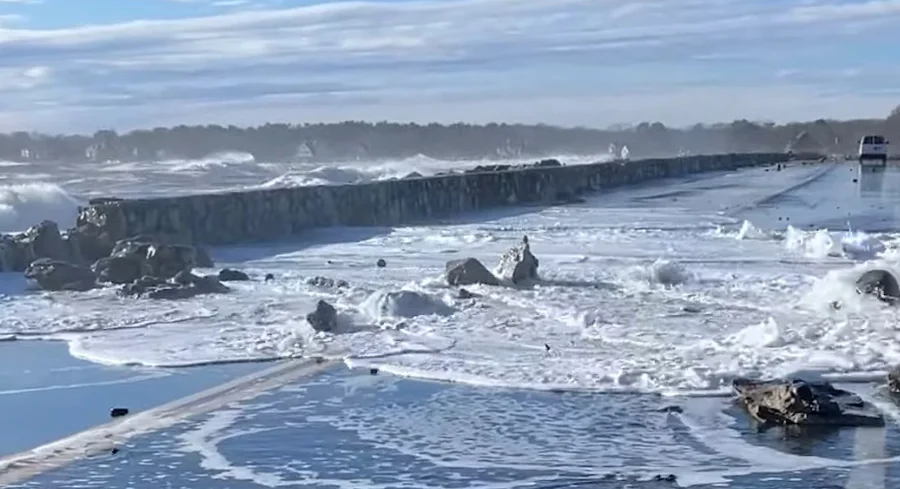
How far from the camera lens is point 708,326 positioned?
48.3ft

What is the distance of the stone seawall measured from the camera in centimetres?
2727

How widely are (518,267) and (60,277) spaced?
21.3ft

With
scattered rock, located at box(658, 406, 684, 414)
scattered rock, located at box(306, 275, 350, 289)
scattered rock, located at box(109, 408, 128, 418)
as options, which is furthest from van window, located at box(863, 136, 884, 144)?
scattered rock, located at box(109, 408, 128, 418)

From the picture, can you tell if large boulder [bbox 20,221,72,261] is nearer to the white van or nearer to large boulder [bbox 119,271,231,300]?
large boulder [bbox 119,271,231,300]

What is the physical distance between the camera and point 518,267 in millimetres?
18875

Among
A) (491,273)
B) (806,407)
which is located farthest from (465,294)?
(806,407)

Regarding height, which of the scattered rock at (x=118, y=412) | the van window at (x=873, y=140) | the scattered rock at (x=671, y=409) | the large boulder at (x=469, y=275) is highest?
the van window at (x=873, y=140)

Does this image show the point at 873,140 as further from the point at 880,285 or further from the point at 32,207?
the point at 880,285

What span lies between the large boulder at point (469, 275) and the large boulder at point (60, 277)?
17.2 ft

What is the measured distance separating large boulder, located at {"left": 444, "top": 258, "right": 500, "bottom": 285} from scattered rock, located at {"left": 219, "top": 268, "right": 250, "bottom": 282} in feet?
11.7

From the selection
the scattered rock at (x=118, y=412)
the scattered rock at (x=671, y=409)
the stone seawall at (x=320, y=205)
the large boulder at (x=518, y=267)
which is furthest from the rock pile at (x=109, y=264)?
the scattered rock at (x=671, y=409)

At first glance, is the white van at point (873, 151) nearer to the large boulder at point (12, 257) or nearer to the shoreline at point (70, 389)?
the large boulder at point (12, 257)

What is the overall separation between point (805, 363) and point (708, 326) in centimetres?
258

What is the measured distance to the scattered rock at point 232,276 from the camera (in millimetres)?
20516
